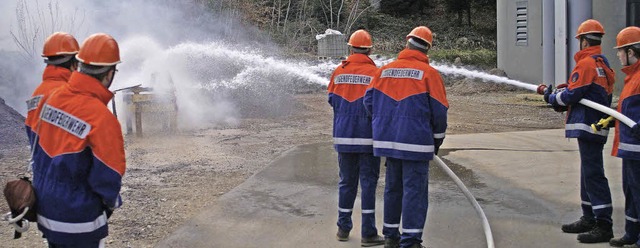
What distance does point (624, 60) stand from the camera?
5027 millimetres

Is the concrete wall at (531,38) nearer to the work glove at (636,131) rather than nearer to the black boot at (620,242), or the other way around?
the black boot at (620,242)

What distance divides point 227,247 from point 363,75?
1.82 metres

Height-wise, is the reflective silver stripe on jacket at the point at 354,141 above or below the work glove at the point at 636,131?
below

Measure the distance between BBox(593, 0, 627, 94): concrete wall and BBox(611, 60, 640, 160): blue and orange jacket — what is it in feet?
40.6

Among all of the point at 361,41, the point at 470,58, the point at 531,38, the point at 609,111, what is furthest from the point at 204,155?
the point at 470,58

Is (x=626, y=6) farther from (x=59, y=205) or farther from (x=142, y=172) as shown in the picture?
(x=59, y=205)

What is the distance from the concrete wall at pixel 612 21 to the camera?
16.1 m

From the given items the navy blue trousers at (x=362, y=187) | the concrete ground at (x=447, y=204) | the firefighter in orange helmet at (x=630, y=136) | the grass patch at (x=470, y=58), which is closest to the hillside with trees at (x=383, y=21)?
the grass patch at (x=470, y=58)

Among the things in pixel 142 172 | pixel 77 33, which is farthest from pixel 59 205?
pixel 77 33

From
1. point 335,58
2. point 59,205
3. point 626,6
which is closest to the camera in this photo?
point 59,205

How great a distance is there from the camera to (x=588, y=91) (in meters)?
5.36

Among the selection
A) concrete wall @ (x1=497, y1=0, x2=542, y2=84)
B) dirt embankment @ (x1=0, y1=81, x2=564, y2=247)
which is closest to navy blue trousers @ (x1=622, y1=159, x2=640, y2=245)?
dirt embankment @ (x1=0, y1=81, x2=564, y2=247)

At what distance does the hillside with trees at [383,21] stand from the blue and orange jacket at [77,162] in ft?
65.7

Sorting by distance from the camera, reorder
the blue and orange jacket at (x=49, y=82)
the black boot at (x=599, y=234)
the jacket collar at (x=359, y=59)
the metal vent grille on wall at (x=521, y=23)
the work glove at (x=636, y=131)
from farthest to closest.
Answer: the metal vent grille on wall at (x=521, y=23)
the jacket collar at (x=359, y=59)
the black boot at (x=599, y=234)
the work glove at (x=636, y=131)
the blue and orange jacket at (x=49, y=82)
